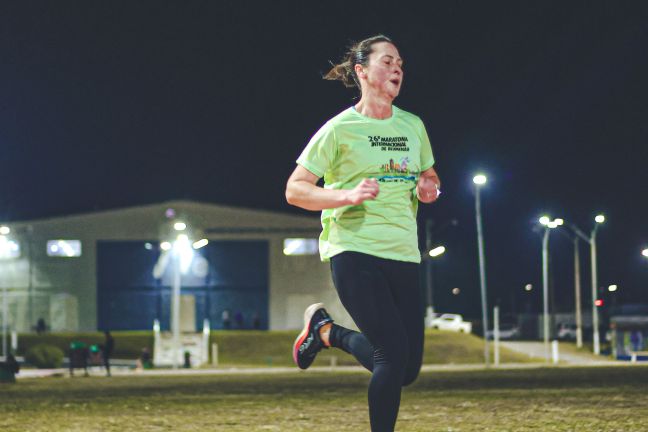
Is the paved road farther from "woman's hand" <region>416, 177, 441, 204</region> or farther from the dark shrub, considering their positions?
"woman's hand" <region>416, 177, 441, 204</region>

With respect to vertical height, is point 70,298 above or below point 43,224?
below

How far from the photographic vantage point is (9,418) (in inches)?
529

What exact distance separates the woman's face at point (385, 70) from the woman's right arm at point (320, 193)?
629mm

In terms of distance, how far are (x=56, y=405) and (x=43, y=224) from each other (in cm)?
6661

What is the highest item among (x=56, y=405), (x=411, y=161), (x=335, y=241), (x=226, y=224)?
(x=226, y=224)

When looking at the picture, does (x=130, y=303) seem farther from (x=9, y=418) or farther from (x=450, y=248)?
(x=9, y=418)

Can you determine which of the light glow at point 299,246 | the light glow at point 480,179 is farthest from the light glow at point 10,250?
the light glow at point 480,179

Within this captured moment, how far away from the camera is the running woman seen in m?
6.33

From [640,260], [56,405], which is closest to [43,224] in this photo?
[640,260]

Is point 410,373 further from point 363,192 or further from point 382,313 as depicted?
point 363,192

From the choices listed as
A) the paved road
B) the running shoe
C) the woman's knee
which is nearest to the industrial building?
the paved road

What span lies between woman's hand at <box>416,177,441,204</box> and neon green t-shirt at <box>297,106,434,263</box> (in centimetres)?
4

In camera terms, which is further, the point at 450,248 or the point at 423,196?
the point at 450,248

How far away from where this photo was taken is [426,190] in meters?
6.57
